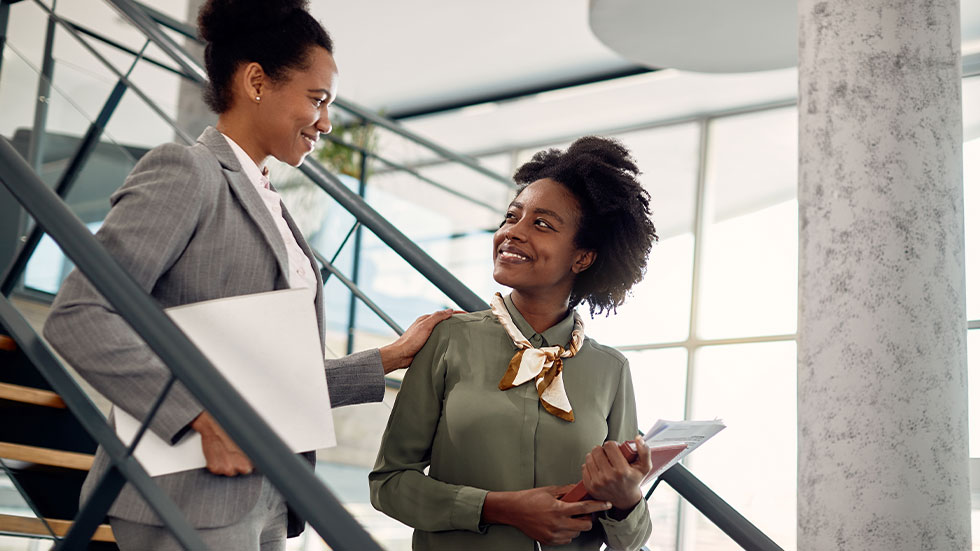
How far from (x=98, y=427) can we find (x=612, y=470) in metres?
0.85

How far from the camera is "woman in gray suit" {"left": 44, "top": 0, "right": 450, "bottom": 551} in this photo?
1.43m

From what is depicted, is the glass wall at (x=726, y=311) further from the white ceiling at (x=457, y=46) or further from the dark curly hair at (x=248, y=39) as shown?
the dark curly hair at (x=248, y=39)

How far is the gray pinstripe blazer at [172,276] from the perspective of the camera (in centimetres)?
142

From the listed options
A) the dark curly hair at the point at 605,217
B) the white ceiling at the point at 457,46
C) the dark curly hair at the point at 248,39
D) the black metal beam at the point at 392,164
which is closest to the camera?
the dark curly hair at the point at 248,39

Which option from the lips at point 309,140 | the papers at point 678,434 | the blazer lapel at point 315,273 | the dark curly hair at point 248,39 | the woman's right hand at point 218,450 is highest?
the dark curly hair at point 248,39

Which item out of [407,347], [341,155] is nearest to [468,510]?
[407,347]

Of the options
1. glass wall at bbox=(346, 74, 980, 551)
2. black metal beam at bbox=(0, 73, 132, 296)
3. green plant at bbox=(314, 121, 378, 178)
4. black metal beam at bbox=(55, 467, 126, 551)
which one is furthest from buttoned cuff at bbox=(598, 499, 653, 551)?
glass wall at bbox=(346, 74, 980, 551)

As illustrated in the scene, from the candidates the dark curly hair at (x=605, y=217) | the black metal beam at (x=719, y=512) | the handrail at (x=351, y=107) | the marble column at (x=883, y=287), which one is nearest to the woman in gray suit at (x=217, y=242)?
the dark curly hair at (x=605, y=217)

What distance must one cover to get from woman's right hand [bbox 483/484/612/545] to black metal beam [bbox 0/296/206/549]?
0.55 metres

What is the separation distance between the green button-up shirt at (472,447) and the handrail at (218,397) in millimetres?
473

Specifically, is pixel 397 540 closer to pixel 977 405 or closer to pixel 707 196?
pixel 977 405

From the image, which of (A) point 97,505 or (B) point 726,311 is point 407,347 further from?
(B) point 726,311

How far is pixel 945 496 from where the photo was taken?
8.14 ft

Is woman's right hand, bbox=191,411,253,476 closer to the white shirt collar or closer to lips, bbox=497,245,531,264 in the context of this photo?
the white shirt collar
